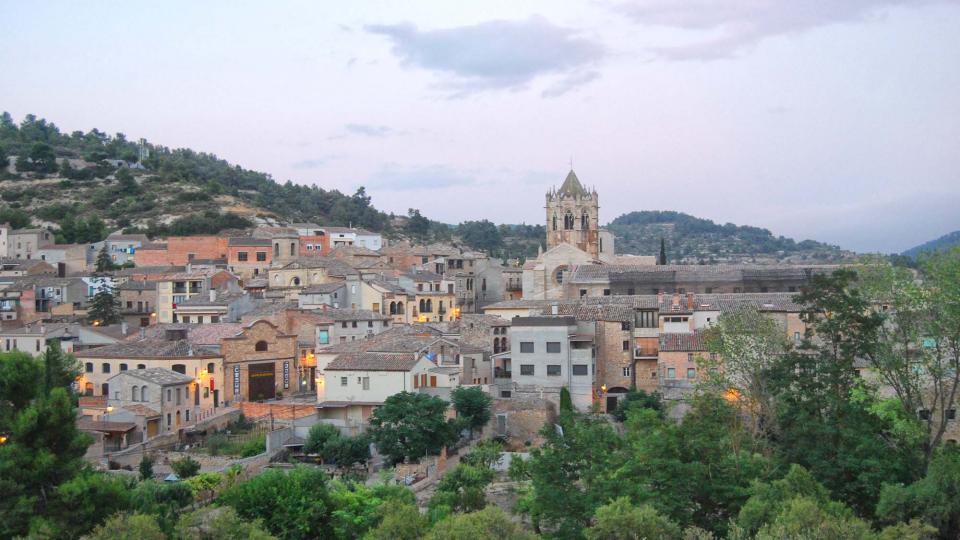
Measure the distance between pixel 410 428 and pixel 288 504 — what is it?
796 cm

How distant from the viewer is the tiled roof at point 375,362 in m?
39.1

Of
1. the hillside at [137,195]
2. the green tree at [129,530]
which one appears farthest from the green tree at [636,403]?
the hillside at [137,195]

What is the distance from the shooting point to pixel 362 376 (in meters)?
39.2

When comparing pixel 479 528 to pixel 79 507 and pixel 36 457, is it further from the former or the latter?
pixel 36 457

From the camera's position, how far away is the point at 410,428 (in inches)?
1345

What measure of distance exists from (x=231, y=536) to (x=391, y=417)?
38.2 feet

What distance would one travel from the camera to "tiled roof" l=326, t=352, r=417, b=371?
128ft

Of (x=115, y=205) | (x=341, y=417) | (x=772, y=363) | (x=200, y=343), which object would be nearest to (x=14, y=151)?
(x=115, y=205)

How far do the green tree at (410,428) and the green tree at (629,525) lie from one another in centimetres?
1144

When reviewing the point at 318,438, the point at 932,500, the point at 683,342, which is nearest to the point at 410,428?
the point at 318,438

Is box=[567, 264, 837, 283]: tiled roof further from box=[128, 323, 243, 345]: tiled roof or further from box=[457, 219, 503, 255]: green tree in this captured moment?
box=[457, 219, 503, 255]: green tree

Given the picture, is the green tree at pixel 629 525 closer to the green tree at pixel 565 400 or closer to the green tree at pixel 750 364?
the green tree at pixel 750 364

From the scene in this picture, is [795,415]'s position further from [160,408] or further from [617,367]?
[160,408]

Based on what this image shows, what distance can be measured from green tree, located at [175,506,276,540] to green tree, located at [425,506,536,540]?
12.2 feet
